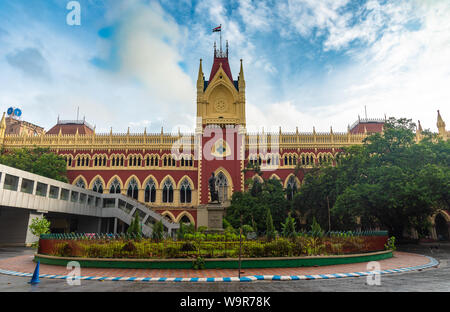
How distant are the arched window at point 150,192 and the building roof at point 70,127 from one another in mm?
13962

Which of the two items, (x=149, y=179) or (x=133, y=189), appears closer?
(x=133, y=189)

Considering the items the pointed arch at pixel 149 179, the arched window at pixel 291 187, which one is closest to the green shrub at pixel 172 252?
the pointed arch at pixel 149 179

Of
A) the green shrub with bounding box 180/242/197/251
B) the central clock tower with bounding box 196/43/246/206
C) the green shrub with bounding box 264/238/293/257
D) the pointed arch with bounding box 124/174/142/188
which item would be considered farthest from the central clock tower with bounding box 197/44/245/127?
the green shrub with bounding box 180/242/197/251

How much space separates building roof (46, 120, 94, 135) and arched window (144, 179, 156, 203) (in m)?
14.0

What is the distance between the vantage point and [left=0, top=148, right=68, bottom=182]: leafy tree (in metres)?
34.5

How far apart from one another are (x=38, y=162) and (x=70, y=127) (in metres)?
10.9

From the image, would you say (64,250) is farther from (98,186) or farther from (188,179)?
(98,186)

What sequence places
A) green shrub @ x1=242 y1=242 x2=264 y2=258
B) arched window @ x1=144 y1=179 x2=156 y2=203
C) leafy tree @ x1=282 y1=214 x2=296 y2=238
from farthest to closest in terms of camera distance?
arched window @ x1=144 y1=179 x2=156 y2=203, leafy tree @ x1=282 y1=214 x2=296 y2=238, green shrub @ x1=242 y1=242 x2=264 y2=258

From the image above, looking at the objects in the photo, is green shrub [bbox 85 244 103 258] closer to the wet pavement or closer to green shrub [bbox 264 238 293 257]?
the wet pavement

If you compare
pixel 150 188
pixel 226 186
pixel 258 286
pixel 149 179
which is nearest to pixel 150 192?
pixel 150 188

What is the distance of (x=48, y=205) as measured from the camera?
1097 inches
